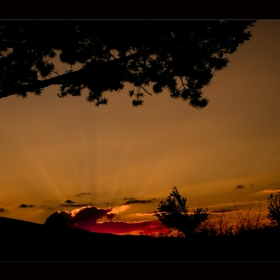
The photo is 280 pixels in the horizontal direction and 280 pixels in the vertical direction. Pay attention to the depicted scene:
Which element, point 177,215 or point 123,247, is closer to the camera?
point 123,247

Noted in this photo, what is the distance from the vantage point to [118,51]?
6051 mm

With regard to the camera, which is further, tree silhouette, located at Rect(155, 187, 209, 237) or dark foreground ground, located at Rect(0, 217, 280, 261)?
tree silhouette, located at Rect(155, 187, 209, 237)

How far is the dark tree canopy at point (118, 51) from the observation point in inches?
222

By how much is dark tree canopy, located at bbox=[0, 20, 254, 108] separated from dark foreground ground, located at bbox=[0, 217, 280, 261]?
2574 millimetres

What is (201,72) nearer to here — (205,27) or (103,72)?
(205,27)

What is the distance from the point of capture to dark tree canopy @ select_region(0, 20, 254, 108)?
222 inches

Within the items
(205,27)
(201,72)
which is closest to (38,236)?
(201,72)

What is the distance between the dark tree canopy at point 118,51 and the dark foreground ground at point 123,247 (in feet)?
8.45

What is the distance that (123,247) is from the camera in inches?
225

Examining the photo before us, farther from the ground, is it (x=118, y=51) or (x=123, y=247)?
(x=118, y=51)

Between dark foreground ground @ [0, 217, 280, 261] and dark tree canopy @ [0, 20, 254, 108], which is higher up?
dark tree canopy @ [0, 20, 254, 108]

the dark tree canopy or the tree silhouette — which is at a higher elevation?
the dark tree canopy

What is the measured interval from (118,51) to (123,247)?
3.51m

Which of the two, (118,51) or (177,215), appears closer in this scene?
(118,51)
